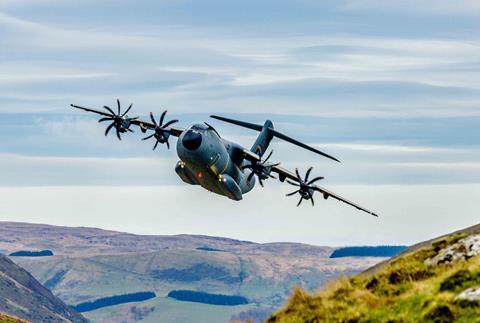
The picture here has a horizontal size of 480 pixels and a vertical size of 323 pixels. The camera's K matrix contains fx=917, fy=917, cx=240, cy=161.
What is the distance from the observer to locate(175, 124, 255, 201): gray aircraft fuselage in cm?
8138

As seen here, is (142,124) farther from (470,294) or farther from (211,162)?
(470,294)

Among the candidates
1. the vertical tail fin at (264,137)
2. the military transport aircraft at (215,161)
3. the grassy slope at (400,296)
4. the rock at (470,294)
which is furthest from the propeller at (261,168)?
the rock at (470,294)

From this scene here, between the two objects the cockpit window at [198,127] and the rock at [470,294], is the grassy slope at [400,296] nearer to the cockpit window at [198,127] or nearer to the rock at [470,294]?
the rock at [470,294]

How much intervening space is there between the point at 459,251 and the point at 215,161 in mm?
50422

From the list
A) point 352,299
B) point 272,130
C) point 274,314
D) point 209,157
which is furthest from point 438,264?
point 272,130

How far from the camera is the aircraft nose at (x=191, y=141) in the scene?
8106 cm

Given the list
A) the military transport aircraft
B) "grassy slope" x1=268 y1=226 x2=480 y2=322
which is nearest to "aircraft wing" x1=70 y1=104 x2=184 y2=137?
the military transport aircraft

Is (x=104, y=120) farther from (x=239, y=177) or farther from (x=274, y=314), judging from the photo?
(x=274, y=314)

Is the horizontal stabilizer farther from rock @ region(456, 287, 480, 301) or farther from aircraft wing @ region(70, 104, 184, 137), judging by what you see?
rock @ region(456, 287, 480, 301)

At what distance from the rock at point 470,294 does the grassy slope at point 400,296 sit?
0.78 feet

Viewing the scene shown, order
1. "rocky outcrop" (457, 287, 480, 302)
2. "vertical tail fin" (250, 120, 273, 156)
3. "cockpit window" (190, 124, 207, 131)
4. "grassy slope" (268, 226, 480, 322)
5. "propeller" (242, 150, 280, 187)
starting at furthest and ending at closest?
"vertical tail fin" (250, 120, 273, 156) → "propeller" (242, 150, 280, 187) → "cockpit window" (190, 124, 207, 131) → "grassy slope" (268, 226, 480, 322) → "rocky outcrop" (457, 287, 480, 302)

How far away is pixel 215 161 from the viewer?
84812mm

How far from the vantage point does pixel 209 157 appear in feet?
272

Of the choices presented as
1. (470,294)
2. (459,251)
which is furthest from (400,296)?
(459,251)
